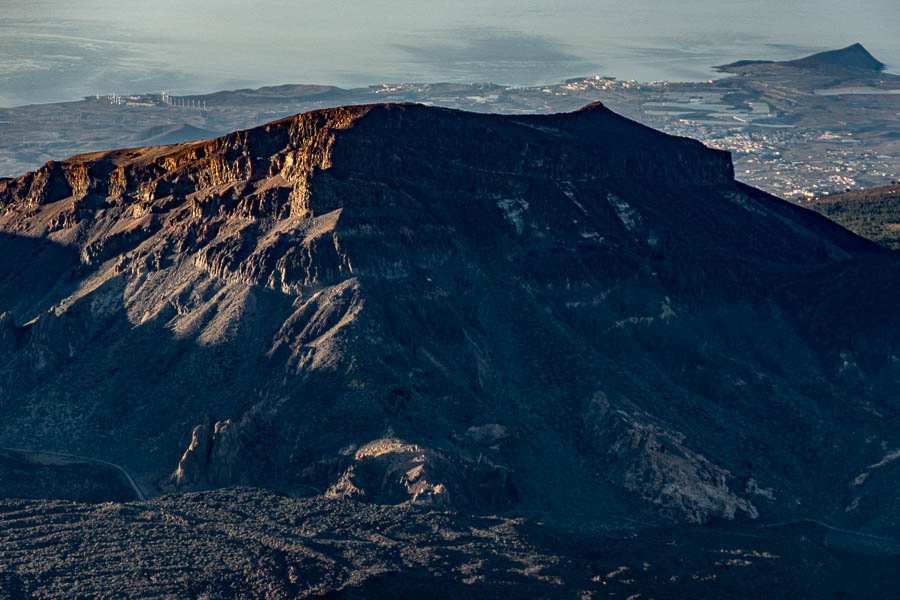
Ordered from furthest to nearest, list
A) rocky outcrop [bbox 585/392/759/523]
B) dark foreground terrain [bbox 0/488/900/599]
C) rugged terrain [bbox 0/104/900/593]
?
rugged terrain [bbox 0/104/900/593] < rocky outcrop [bbox 585/392/759/523] < dark foreground terrain [bbox 0/488/900/599]

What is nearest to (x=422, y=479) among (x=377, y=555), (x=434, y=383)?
(x=377, y=555)

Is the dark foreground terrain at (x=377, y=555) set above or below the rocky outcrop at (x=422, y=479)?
below

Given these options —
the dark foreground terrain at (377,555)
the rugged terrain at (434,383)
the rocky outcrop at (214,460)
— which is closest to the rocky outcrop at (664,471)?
the rugged terrain at (434,383)

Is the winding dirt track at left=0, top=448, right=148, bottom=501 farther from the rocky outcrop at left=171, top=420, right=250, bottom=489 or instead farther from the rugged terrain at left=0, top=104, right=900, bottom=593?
the rocky outcrop at left=171, top=420, right=250, bottom=489

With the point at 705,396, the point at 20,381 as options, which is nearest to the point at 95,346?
the point at 20,381

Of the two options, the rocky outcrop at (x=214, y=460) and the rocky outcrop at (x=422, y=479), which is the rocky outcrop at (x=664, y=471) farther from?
the rocky outcrop at (x=214, y=460)

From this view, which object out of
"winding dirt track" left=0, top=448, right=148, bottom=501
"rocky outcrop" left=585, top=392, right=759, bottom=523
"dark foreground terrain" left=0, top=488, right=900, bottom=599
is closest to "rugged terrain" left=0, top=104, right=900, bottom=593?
"rocky outcrop" left=585, top=392, right=759, bottom=523

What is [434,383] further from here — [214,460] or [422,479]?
[214,460]

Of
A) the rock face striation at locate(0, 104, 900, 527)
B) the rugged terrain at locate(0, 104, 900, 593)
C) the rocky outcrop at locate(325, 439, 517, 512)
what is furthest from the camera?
the rock face striation at locate(0, 104, 900, 527)
